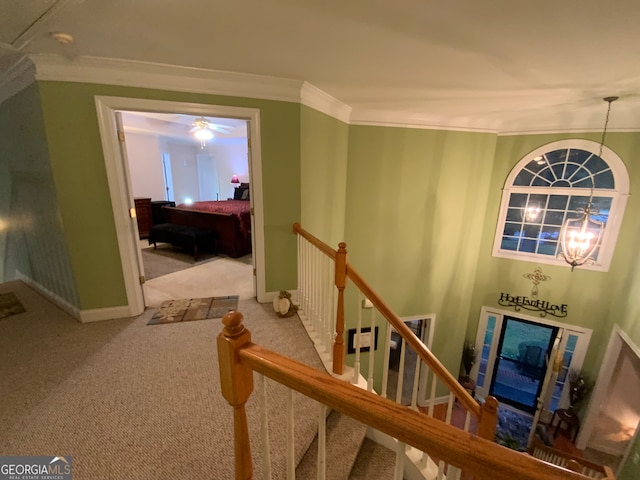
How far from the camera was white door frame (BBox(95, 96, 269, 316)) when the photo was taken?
7.20 feet

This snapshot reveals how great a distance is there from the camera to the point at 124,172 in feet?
7.82

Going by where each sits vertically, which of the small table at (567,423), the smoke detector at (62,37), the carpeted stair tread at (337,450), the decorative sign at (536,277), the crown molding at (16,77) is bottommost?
the small table at (567,423)

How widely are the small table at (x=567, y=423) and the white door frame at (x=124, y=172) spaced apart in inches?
211

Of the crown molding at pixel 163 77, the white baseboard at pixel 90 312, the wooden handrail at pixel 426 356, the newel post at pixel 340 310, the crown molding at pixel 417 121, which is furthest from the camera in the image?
the crown molding at pixel 417 121

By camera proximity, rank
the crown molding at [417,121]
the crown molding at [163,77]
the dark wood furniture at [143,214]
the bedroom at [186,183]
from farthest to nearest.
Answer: the dark wood furniture at [143,214] → the bedroom at [186,183] → the crown molding at [417,121] → the crown molding at [163,77]

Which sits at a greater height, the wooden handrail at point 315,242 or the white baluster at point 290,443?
the wooden handrail at point 315,242

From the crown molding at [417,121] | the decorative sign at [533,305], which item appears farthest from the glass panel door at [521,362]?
the crown molding at [417,121]

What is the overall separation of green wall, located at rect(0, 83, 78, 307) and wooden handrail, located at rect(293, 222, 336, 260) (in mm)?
2039

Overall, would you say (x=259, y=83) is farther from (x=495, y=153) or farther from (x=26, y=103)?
(x=495, y=153)

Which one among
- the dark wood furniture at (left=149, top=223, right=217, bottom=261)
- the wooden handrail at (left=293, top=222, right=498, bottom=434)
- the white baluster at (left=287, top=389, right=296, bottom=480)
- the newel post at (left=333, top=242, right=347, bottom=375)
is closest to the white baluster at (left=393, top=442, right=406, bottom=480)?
the white baluster at (left=287, top=389, right=296, bottom=480)

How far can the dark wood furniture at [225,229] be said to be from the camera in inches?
168

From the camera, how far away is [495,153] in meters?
4.21

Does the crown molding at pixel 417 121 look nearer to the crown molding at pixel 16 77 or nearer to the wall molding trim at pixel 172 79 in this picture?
the wall molding trim at pixel 172 79

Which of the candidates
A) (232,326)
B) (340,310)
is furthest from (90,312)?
(232,326)
